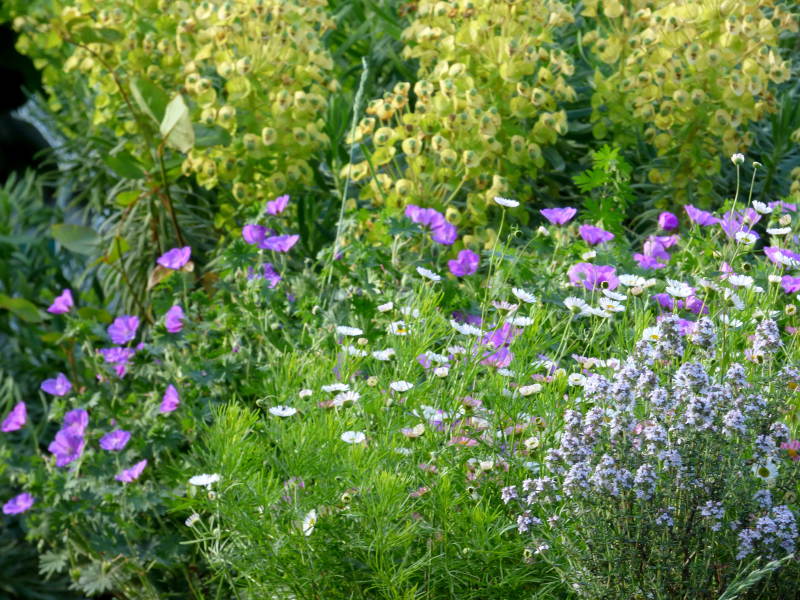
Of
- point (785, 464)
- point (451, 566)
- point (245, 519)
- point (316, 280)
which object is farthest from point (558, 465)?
point (316, 280)

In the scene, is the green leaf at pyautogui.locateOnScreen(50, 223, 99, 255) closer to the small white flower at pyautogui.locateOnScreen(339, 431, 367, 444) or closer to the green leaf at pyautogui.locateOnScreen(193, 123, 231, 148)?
the green leaf at pyautogui.locateOnScreen(193, 123, 231, 148)

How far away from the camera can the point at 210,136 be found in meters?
3.27

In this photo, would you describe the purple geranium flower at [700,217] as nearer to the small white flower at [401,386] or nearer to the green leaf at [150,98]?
the small white flower at [401,386]

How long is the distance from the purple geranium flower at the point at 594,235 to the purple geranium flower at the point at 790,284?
0.47 m

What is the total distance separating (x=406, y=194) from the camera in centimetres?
326

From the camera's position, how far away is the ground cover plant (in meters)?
1.79

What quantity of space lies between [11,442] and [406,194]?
154 cm

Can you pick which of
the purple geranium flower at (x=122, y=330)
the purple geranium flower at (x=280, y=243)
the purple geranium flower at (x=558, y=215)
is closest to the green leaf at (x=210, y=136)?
the purple geranium flower at (x=280, y=243)

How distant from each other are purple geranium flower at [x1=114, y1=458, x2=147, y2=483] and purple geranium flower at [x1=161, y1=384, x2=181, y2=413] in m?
0.14

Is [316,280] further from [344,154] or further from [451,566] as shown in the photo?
[451,566]

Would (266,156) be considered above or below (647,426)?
below

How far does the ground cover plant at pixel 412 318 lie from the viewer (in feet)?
5.88

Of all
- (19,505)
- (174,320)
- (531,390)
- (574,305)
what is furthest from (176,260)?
(531,390)

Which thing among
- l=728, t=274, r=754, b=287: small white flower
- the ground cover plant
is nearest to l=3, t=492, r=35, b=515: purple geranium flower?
the ground cover plant
